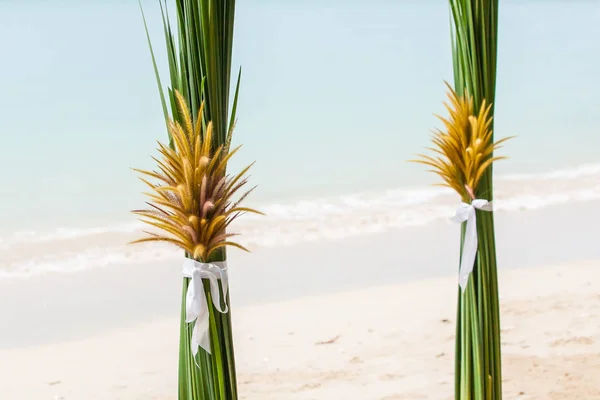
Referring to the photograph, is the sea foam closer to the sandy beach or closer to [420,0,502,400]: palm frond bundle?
the sandy beach

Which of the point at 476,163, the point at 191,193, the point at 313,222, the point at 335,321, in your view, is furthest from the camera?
the point at 313,222

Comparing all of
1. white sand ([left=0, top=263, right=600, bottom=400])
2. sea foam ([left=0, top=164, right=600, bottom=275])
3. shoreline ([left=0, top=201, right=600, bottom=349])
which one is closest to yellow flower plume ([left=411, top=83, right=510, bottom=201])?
A: white sand ([left=0, top=263, right=600, bottom=400])

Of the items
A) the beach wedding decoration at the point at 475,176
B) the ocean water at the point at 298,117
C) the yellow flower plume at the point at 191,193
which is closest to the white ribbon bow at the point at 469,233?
the beach wedding decoration at the point at 475,176

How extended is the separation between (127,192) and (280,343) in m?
1.26

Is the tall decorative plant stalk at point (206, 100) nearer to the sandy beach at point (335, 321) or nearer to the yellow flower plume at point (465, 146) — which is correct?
the yellow flower plume at point (465, 146)

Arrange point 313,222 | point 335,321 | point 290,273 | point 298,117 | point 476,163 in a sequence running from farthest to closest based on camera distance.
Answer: point 298,117
point 313,222
point 290,273
point 335,321
point 476,163

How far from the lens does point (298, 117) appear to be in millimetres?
4656

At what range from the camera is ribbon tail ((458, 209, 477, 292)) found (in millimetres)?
1558

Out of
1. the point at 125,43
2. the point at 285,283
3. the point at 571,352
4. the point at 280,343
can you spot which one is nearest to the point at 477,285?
the point at 571,352

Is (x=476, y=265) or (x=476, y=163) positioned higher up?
(x=476, y=163)

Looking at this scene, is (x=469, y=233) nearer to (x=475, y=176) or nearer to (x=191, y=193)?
(x=475, y=176)

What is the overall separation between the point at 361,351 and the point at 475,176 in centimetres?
190

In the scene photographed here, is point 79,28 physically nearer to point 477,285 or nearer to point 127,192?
point 127,192

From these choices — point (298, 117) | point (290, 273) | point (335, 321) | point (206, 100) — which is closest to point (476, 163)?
point (206, 100)
